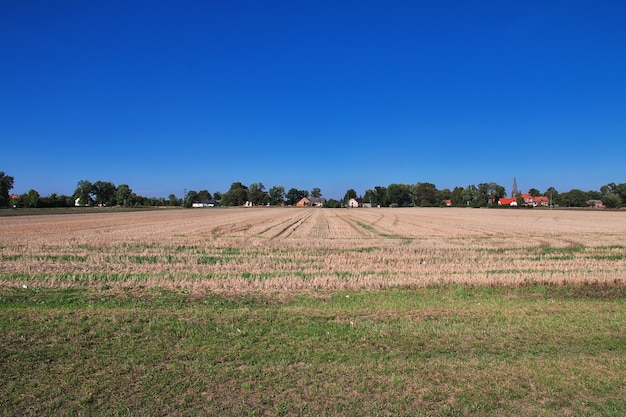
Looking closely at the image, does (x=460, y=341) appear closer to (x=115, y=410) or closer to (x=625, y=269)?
(x=115, y=410)

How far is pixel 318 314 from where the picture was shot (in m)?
8.52

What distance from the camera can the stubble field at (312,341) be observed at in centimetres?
504

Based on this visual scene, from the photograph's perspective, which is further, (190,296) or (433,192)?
(433,192)

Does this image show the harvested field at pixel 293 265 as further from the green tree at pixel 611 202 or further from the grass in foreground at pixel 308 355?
the green tree at pixel 611 202

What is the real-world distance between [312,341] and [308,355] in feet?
1.97

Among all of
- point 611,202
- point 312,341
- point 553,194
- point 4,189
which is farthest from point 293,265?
point 553,194

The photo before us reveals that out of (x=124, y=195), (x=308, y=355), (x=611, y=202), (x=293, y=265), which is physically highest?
(x=124, y=195)

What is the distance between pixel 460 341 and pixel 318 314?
9.44 feet

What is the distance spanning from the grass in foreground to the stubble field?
0.09 ft

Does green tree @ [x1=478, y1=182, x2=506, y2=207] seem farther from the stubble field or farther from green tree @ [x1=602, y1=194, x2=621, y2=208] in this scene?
the stubble field

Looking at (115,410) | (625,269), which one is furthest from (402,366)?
(625,269)

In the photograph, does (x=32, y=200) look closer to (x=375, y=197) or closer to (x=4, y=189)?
(x=4, y=189)

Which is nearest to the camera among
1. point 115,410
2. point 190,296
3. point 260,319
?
point 115,410

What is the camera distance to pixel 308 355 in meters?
6.38
